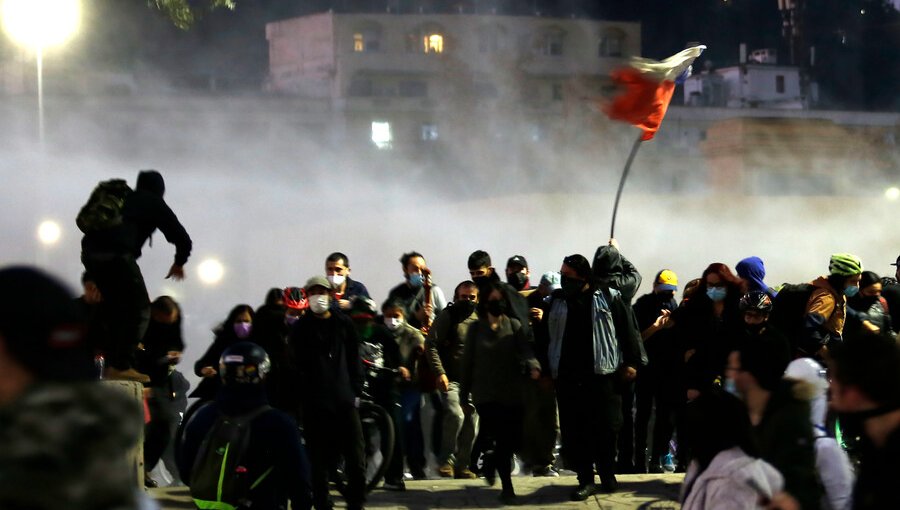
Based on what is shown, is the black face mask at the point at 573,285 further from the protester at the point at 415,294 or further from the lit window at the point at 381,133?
the lit window at the point at 381,133

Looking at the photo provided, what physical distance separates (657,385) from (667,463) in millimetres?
789

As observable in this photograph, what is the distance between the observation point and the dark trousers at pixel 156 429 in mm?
11195

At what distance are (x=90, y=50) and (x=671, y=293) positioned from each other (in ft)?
117

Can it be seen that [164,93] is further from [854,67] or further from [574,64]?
[854,67]

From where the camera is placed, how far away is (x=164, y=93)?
52.6 meters

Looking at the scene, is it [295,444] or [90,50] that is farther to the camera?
[90,50]

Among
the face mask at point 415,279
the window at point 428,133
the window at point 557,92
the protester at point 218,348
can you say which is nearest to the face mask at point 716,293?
the face mask at point 415,279

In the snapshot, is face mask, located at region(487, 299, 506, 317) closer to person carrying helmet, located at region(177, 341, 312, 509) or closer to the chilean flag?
person carrying helmet, located at region(177, 341, 312, 509)

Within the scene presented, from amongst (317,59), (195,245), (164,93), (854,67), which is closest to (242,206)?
(195,245)

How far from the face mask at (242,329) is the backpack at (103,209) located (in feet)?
6.46

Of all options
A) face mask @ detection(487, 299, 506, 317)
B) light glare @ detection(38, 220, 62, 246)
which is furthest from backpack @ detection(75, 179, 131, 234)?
light glare @ detection(38, 220, 62, 246)

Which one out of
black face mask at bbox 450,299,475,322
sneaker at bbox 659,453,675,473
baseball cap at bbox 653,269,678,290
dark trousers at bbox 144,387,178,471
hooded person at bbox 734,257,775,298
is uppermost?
hooded person at bbox 734,257,775,298

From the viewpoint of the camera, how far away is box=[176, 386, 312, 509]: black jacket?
7.04m

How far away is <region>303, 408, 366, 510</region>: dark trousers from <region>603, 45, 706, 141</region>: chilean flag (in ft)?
22.7
